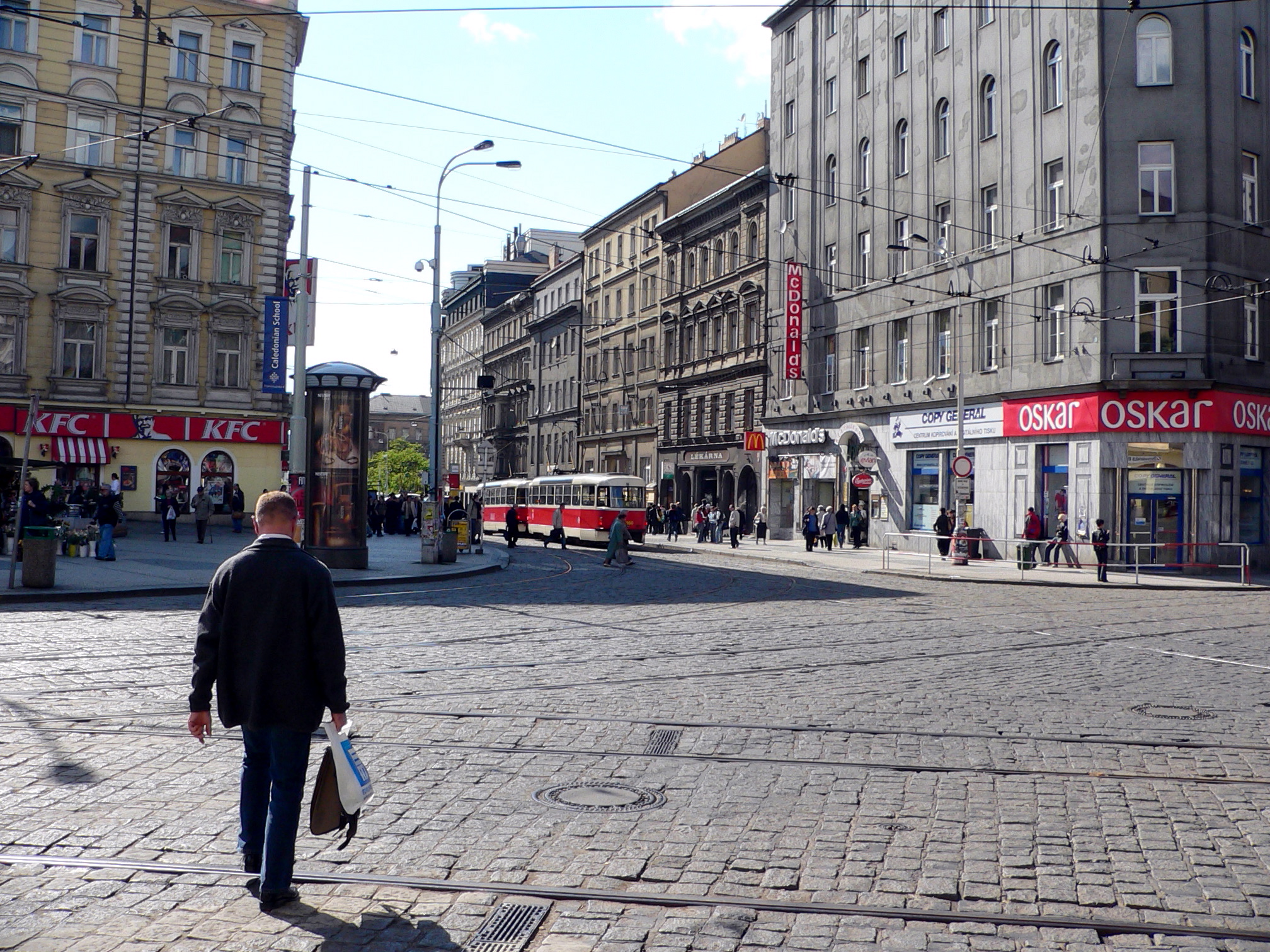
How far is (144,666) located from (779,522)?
136 feet

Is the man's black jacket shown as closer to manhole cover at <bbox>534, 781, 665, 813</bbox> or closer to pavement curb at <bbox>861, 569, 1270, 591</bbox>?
manhole cover at <bbox>534, 781, 665, 813</bbox>

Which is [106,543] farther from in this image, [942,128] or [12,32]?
[942,128]

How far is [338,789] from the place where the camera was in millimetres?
4648

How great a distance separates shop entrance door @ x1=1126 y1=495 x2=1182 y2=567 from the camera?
3225 cm

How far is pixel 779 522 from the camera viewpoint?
51188mm

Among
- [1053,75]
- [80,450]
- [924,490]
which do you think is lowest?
[924,490]

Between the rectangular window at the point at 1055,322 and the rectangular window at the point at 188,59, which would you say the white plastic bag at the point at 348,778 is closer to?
the rectangular window at the point at 1055,322

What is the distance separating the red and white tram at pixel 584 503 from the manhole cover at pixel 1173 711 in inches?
1334

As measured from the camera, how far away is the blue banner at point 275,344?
133 ft

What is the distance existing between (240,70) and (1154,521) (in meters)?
35.3

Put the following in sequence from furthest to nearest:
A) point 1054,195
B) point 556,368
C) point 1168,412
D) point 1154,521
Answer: point 556,368 → point 1054,195 → point 1154,521 → point 1168,412

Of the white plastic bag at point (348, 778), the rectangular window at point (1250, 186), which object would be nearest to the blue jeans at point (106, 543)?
the white plastic bag at point (348, 778)

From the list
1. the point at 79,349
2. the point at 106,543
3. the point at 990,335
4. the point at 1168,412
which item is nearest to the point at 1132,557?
the point at 1168,412

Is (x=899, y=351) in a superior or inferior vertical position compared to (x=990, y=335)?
superior
